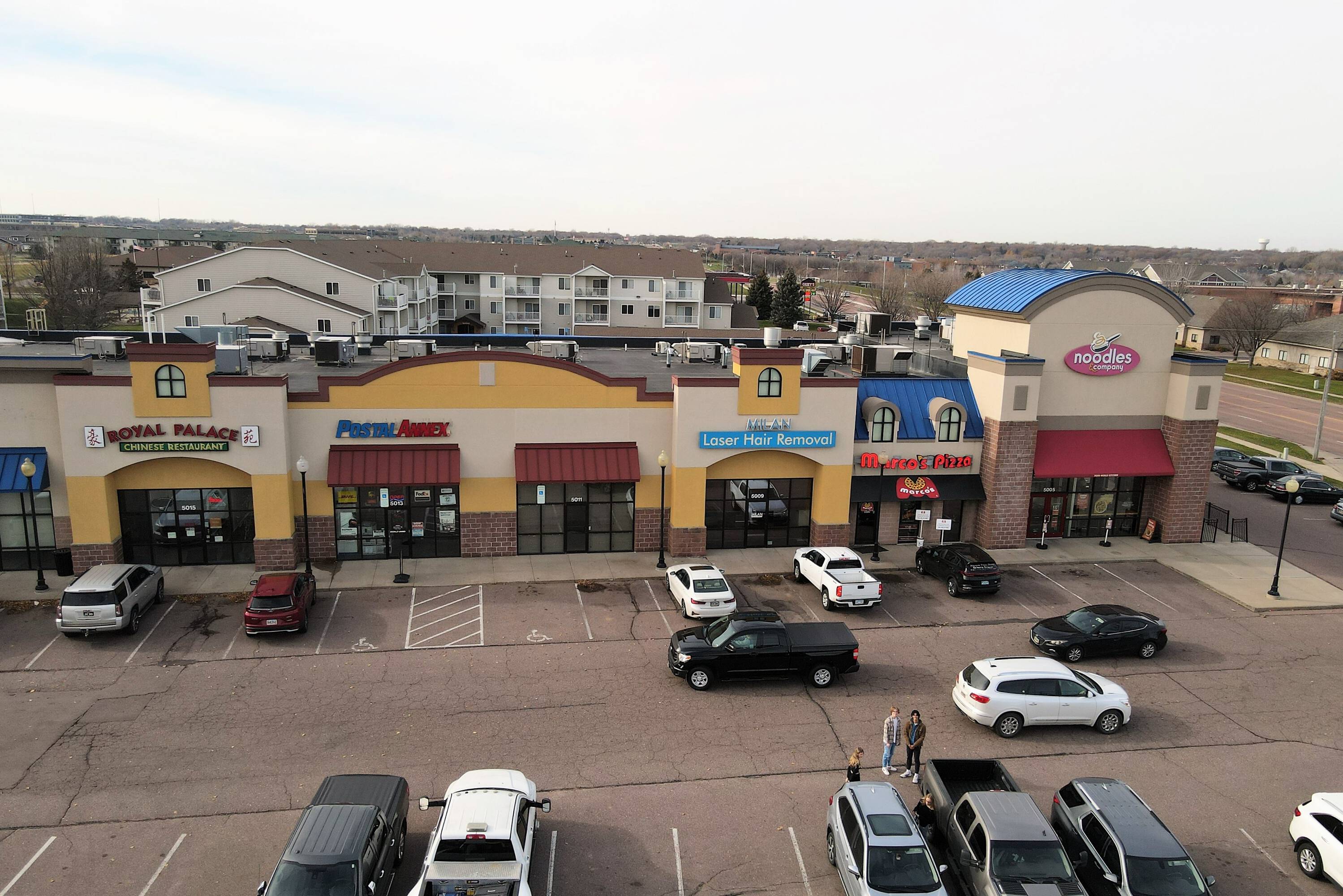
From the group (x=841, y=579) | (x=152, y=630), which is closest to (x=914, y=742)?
(x=841, y=579)

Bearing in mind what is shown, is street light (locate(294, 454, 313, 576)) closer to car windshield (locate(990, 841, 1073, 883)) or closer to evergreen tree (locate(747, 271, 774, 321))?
car windshield (locate(990, 841, 1073, 883))

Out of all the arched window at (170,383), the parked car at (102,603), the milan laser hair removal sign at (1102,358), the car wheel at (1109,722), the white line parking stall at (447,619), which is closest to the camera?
the car wheel at (1109,722)

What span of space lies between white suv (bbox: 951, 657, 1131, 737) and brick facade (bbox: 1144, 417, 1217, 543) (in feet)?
54.1

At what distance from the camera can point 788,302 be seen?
106 m

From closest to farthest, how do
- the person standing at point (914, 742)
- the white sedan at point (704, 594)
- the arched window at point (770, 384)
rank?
1. the person standing at point (914, 742)
2. the white sedan at point (704, 594)
3. the arched window at point (770, 384)

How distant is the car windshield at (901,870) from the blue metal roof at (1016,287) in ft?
77.1

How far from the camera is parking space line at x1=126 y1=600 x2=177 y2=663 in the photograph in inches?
882

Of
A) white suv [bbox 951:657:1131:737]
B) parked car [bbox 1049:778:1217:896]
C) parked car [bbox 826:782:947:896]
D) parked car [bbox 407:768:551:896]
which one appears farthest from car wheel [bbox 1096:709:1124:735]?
parked car [bbox 407:768:551:896]

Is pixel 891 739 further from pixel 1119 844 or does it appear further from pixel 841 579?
pixel 841 579

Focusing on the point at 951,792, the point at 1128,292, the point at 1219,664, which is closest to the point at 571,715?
the point at 951,792

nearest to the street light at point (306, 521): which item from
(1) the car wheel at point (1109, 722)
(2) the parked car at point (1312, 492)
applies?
(1) the car wheel at point (1109, 722)

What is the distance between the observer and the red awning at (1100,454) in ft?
107

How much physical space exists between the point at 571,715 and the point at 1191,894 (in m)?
12.2

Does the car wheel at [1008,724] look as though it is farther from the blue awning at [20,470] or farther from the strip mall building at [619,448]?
the blue awning at [20,470]
